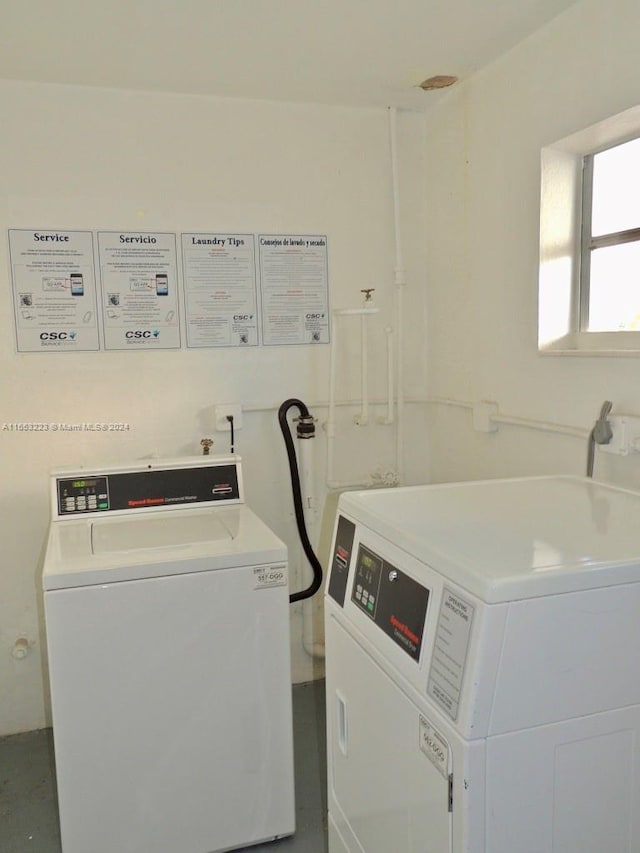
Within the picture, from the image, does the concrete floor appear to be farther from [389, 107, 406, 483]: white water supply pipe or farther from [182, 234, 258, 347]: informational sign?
[182, 234, 258, 347]: informational sign

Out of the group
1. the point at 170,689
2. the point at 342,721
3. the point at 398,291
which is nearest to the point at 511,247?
the point at 398,291

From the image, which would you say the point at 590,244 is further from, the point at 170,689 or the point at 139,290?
the point at 170,689

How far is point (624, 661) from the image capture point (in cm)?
101

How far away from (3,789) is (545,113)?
275 cm

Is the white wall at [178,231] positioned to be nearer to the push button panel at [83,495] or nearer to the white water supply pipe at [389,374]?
the white water supply pipe at [389,374]

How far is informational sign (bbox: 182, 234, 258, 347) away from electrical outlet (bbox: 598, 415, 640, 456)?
137 centimetres

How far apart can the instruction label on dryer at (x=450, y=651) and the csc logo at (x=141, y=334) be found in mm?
1749

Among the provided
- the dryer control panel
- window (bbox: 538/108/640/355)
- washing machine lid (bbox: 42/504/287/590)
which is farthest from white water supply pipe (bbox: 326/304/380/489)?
window (bbox: 538/108/640/355)

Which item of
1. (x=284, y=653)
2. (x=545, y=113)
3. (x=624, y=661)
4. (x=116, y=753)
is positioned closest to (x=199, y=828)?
(x=116, y=753)

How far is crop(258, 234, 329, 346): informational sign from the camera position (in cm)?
256

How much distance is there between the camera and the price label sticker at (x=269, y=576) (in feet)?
5.89

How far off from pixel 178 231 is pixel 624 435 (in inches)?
66.4

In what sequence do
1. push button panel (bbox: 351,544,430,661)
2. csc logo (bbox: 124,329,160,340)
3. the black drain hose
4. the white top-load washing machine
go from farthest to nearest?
the black drain hose
csc logo (bbox: 124,329,160,340)
push button panel (bbox: 351,544,430,661)
the white top-load washing machine

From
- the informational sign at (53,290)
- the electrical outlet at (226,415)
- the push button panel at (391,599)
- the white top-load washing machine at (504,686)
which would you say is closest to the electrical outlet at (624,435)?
the white top-load washing machine at (504,686)
